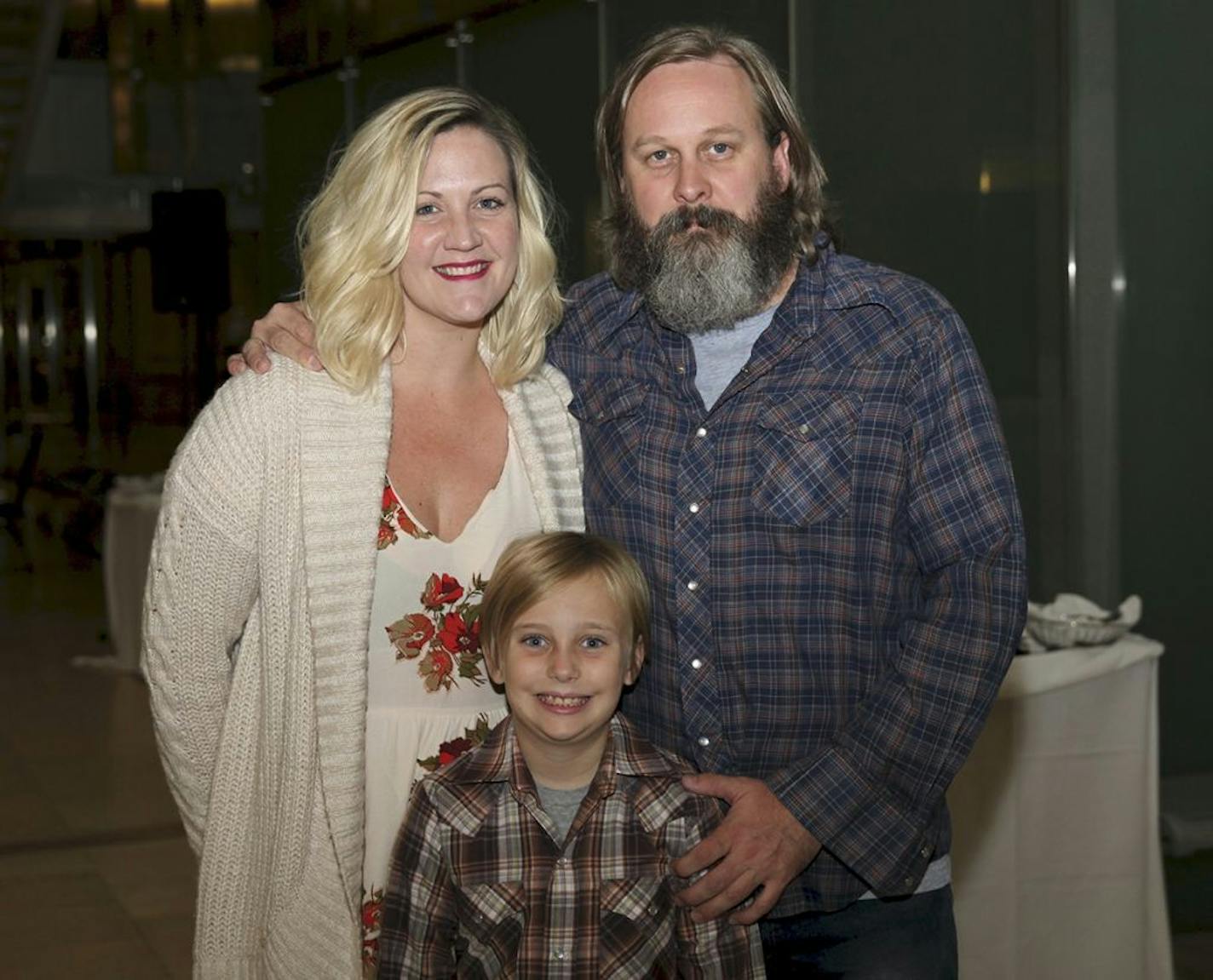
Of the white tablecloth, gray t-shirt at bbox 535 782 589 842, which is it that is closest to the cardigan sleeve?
gray t-shirt at bbox 535 782 589 842

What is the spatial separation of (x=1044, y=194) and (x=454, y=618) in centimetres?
375

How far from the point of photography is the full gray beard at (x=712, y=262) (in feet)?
6.96

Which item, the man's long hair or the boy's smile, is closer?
the boy's smile

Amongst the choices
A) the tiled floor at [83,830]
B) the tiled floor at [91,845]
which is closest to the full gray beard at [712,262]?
the tiled floor at [91,845]

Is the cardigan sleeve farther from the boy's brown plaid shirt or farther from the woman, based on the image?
the boy's brown plaid shirt

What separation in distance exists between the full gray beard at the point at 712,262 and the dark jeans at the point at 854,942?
768 mm

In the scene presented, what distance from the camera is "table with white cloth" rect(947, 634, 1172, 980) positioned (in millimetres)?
3727

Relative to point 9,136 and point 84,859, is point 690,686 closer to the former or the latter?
point 84,859

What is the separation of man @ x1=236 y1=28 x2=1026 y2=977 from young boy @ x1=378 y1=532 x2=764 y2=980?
6 centimetres

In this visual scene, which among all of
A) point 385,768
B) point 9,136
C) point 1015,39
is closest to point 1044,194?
point 1015,39

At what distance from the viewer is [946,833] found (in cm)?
214

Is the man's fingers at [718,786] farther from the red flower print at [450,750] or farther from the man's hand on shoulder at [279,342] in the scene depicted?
the man's hand on shoulder at [279,342]

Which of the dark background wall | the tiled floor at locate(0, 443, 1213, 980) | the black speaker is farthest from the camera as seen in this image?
the black speaker

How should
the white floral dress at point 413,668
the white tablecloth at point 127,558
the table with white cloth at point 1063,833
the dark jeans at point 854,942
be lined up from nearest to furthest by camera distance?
the dark jeans at point 854,942 < the white floral dress at point 413,668 < the table with white cloth at point 1063,833 < the white tablecloth at point 127,558
